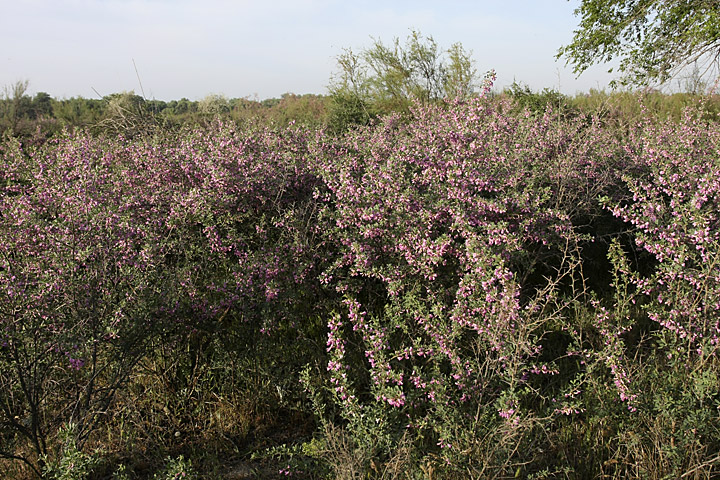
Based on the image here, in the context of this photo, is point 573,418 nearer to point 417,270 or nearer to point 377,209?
point 417,270

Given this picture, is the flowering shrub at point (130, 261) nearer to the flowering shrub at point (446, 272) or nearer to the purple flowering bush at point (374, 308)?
the purple flowering bush at point (374, 308)

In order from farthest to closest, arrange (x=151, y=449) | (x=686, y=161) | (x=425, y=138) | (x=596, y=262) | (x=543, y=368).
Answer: (x=596, y=262)
(x=425, y=138)
(x=686, y=161)
(x=151, y=449)
(x=543, y=368)

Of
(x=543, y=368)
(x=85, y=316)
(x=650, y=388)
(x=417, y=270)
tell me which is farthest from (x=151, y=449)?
(x=650, y=388)

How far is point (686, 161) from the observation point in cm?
474

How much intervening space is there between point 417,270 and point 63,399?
256 cm

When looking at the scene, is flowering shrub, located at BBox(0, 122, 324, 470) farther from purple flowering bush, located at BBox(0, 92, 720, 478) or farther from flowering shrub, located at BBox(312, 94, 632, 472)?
flowering shrub, located at BBox(312, 94, 632, 472)

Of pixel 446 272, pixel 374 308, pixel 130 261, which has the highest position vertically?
pixel 130 261

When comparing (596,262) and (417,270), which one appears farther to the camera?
(596,262)

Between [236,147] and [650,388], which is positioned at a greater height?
[236,147]

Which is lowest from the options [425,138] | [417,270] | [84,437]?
[84,437]

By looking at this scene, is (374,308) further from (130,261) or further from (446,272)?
(130,261)

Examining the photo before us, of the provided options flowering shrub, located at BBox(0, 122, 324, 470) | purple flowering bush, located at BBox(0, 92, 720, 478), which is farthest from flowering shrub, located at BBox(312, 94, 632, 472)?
flowering shrub, located at BBox(0, 122, 324, 470)

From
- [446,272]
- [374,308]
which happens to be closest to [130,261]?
[374,308]

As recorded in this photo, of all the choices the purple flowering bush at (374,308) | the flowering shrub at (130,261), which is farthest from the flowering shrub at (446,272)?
the flowering shrub at (130,261)
